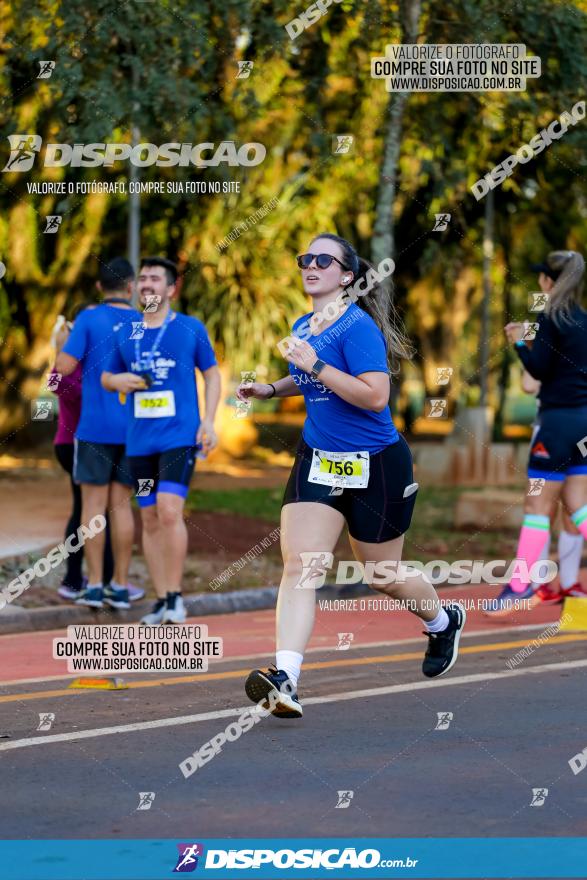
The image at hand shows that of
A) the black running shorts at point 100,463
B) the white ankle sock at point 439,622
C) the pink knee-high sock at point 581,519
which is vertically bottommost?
the white ankle sock at point 439,622

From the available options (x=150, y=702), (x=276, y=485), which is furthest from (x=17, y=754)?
(x=276, y=485)

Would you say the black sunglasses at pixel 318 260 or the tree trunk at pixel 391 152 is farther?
the tree trunk at pixel 391 152

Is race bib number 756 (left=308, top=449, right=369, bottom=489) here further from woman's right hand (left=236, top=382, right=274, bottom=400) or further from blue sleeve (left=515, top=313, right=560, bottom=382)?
blue sleeve (left=515, top=313, right=560, bottom=382)

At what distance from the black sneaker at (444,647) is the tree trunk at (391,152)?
19.4 feet

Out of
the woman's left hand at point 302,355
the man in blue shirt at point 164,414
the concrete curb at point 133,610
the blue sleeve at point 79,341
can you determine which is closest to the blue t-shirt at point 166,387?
the man in blue shirt at point 164,414

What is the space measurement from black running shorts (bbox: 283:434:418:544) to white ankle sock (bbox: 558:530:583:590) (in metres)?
3.81

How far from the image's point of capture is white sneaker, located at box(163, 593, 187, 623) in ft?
31.3

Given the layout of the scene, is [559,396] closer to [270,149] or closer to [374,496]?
[374,496]

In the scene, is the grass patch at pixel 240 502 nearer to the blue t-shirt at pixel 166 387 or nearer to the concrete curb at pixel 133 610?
the concrete curb at pixel 133 610

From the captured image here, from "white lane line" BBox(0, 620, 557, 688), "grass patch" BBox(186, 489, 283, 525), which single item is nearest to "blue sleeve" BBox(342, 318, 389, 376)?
"white lane line" BBox(0, 620, 557, 688)

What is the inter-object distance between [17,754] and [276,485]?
45.3 feet

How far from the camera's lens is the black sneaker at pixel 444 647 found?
301 inches

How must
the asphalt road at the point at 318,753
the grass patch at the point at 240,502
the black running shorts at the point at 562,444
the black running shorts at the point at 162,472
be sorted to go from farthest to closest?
1. the grass patch at the point at 240,502
2. the black running shorts at the point at 562,444
3. the black running shorts at the point at 162,472
4. the asphalt road at the point at 318,753

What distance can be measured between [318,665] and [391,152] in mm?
5685
